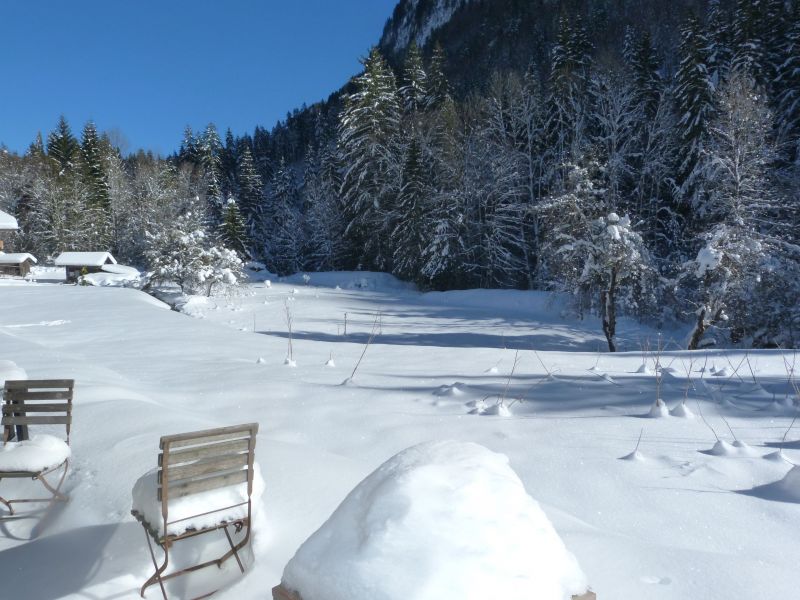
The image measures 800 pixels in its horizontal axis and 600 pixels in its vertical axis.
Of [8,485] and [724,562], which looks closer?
[724,562]

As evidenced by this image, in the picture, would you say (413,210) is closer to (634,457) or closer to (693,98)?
(693,98)

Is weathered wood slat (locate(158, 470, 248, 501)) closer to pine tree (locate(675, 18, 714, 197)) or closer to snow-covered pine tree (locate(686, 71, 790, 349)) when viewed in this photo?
snow-covered pine tree (locate(686, 71, 790, 349))

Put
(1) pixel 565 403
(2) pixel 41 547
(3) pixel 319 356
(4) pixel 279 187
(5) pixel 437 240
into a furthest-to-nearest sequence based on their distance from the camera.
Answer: (4) pixel 279 187 → (5) pixel 437 240 → (3) pixel 319 356 → (1) pixel 565 403 → (2) pixel 41 547

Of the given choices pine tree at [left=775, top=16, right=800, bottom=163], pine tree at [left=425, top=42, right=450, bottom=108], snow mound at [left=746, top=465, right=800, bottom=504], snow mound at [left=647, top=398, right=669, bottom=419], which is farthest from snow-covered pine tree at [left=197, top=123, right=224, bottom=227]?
snow mound at [left=746, top=465, right=800, bottom=504]

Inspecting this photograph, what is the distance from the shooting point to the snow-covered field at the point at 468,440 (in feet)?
9.84

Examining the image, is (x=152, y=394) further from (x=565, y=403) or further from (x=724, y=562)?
(x=724, y=562)

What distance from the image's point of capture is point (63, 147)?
53.7 m

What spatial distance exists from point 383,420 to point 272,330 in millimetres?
12267

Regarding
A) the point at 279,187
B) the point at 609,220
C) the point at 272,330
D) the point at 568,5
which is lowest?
the point at 272,330

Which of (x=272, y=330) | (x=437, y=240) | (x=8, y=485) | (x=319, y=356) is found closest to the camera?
(x=8, y=485)

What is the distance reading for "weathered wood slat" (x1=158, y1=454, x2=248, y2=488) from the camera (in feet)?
9.81

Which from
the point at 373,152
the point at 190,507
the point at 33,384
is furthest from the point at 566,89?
the point at 190,507

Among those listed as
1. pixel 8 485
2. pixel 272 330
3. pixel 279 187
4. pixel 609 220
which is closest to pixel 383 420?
pixel 8 485

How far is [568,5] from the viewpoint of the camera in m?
54.2
